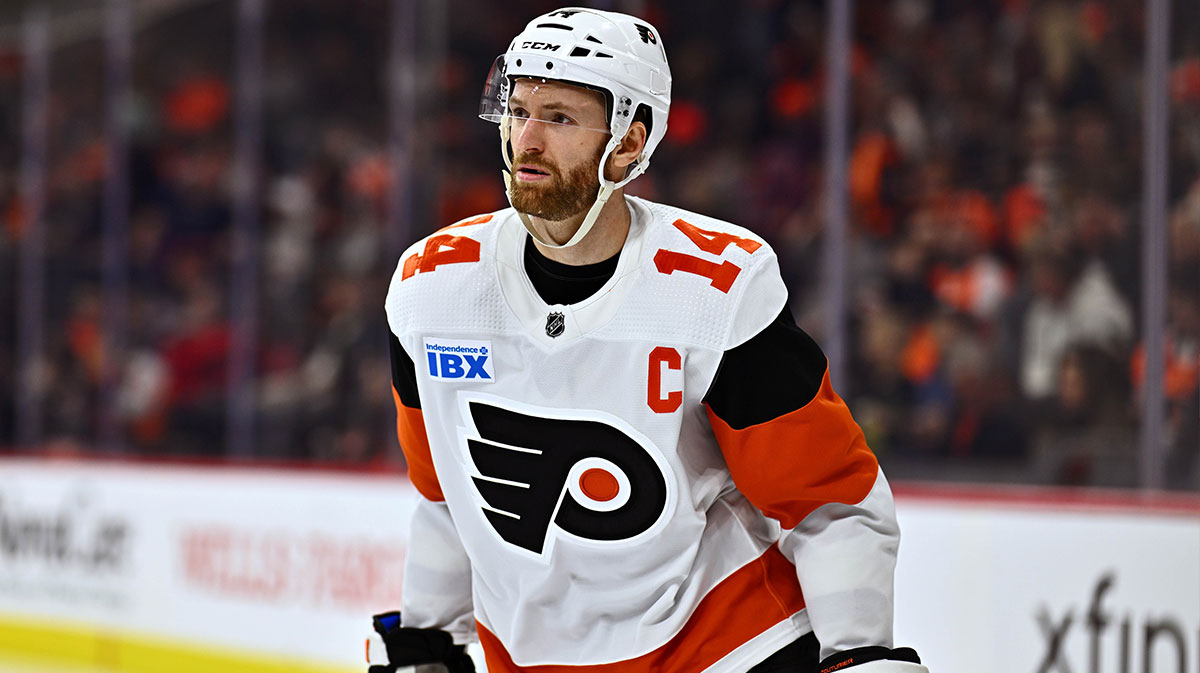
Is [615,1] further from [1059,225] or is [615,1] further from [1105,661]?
[1105,661]

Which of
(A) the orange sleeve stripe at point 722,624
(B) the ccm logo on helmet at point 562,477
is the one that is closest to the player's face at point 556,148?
(B) the ccm logo on helmet at point 562,477

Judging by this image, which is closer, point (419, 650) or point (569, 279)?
point (569, 279)

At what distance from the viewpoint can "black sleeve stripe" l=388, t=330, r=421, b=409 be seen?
1943mm

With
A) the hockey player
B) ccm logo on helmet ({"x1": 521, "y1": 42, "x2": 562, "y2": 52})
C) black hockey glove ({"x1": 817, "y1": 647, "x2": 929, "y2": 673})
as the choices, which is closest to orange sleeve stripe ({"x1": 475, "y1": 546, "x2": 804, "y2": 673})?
the hockey player

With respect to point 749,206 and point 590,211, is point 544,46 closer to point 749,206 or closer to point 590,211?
point 590,211

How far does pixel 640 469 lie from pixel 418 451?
13.6 inches

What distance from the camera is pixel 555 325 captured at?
180cm

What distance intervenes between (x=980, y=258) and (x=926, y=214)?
27cm

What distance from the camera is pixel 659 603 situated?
1795 millimetres

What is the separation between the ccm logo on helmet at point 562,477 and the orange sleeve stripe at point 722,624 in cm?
14

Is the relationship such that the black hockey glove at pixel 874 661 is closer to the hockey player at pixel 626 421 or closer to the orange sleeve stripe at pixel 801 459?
the hockey player at pixel 626 421

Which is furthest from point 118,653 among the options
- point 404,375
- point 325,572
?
point 404,375

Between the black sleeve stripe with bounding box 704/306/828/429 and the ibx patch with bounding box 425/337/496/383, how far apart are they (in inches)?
→ 10.6

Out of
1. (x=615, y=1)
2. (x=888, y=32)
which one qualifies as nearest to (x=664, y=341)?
(x=888, y=32)
